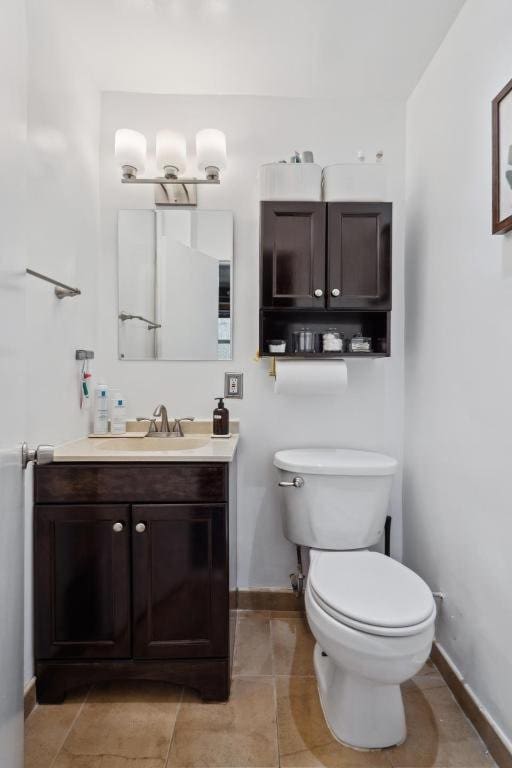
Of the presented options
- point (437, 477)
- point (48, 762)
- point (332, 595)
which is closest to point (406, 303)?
point (437, 477)

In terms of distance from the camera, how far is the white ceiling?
59.2 inches

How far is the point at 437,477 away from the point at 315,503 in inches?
18.7

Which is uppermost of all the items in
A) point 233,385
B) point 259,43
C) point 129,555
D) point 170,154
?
point 259,43

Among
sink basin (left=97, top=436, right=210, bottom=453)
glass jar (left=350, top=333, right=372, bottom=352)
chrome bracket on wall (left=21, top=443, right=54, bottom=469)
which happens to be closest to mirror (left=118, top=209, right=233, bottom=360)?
sink basin (left=97, top=436, right=210, bottom=453)

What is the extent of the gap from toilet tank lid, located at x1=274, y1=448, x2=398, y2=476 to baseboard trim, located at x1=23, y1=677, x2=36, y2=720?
110 centimetres

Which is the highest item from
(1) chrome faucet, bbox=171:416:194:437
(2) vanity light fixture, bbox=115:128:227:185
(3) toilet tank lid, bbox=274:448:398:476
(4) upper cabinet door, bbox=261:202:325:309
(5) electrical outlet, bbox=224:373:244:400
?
(2) vanity light fixture, bbox=115:128:227:185

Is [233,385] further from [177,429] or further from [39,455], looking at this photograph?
[39,455]

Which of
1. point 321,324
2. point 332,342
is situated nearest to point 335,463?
point 332,342

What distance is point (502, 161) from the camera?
1193 millimetres

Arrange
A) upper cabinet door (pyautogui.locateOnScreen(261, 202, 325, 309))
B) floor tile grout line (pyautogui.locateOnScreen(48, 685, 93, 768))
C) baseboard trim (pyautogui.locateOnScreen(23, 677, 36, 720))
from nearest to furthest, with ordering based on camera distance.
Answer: floor tile grout line (pyautogui.locateOnScreen(48, 685, 93, 768))
baseboard trim (pyautogui.locateOnScreen(23, 677, 36, 720))
upper cabinet door (pyautogui.locateOnScreen(261, 202, 325, 309))

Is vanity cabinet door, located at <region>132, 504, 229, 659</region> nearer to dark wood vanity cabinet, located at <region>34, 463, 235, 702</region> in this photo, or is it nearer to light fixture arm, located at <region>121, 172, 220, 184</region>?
dark wood vanity cabinet, located at <region>34, 463, 235, 702</region>

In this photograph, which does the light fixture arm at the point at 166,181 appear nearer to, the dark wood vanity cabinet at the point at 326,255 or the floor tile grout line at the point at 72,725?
the dark wood vanity cabinet at the point at 326,255

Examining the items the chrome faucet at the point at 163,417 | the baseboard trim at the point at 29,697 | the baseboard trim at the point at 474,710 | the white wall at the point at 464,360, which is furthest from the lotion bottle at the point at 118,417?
the baseboard trim at the point at 474,710

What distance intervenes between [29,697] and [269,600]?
3.24 feet
